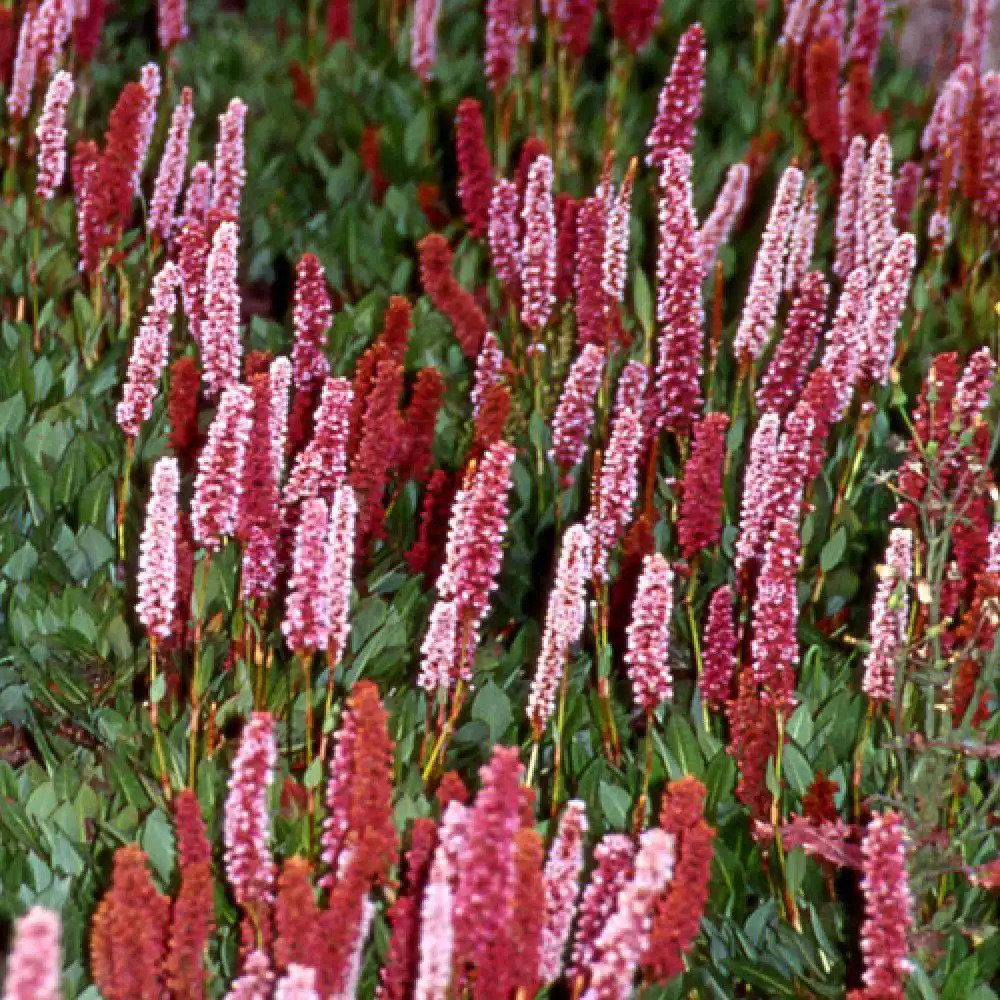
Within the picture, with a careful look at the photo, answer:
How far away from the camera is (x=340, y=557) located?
2180 mm

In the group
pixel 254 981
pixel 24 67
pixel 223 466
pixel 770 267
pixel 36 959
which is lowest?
pixel 254 981

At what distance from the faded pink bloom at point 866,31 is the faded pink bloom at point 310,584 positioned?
133 inches

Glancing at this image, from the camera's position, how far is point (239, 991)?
70.3 inches

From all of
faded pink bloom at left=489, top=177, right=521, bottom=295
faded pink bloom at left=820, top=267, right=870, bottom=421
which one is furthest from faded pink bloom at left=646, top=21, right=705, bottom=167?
faded pink bloom at left=820, top=267, right=870, bottom=421

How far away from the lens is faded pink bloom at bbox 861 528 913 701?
219 cm

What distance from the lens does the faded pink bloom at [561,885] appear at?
74.4 inches

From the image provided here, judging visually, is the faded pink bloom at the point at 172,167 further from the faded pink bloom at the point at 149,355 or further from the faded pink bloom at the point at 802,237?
the faded pink bloom at the point at 802,237

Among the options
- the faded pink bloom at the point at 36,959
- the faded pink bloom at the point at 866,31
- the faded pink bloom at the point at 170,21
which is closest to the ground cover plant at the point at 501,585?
the faded pink bloom at the point at 36,959

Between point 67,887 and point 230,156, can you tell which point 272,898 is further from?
point 230,156

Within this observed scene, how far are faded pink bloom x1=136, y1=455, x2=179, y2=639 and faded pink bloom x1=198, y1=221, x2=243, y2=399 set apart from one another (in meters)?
0.51

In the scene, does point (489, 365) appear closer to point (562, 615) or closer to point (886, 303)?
point (886, 303)

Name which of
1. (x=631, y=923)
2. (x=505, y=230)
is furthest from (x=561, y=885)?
(x=505, y=230)

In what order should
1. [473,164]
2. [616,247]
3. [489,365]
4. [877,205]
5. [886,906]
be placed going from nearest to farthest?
1. [886,906]
2. [616,247]
3. [489,365]
4. [877,205]
5. [473,164]

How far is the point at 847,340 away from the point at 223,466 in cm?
115
